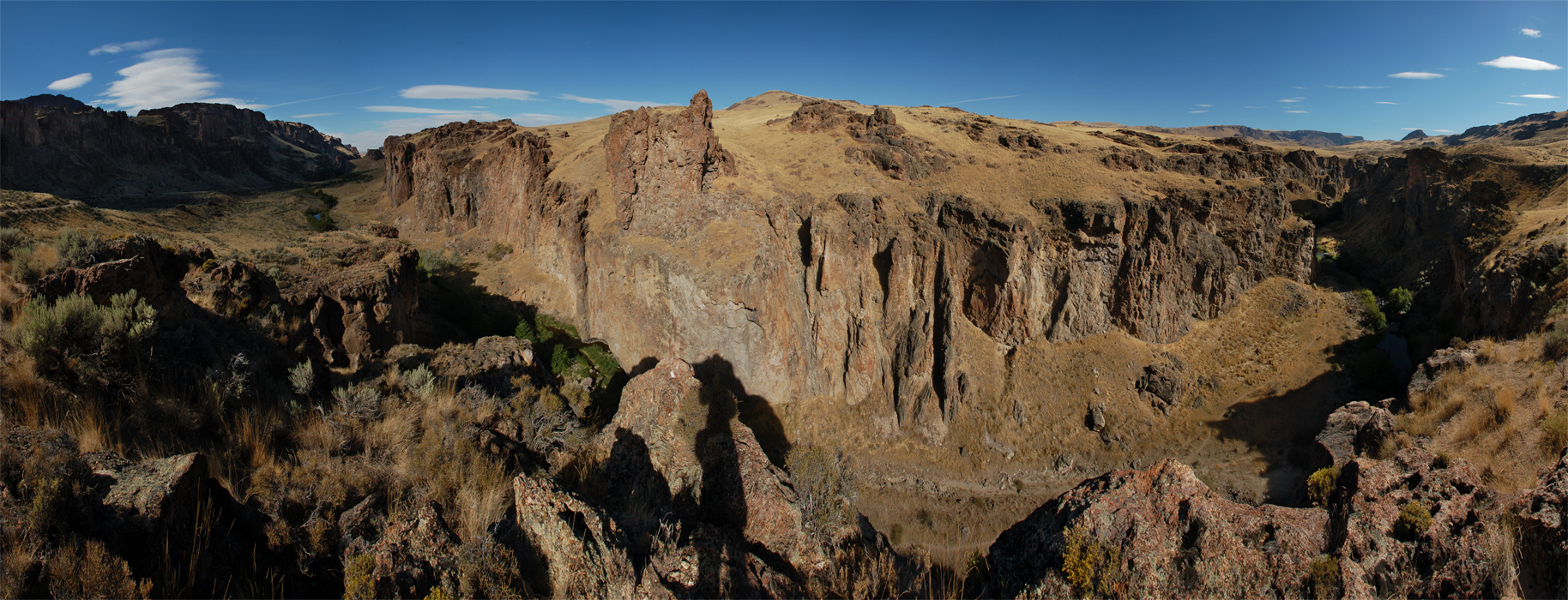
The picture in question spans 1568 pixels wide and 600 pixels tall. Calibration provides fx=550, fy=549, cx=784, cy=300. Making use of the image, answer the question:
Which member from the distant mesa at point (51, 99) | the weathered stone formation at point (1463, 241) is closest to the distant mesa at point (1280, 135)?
the weathered stone formation at point (1463, 241)

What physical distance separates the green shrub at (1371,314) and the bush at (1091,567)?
111ft

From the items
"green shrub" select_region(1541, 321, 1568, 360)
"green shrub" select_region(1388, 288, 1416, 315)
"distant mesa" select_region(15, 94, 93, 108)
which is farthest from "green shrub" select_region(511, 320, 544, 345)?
"distant mesa" select_region(15, 94, 93, 108)

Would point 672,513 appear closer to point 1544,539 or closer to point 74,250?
point 1544,539

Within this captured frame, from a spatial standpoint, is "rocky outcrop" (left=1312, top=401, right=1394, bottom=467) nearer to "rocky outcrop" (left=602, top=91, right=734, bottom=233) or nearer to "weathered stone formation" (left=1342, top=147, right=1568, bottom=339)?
"weathered stone formation" (left=1342, top=147, right=1568, bottom=339)

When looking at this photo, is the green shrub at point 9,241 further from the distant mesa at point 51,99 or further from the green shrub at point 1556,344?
the distant mesa at point 51,99

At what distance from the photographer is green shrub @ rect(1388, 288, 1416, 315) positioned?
29719 mm

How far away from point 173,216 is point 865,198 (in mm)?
51271

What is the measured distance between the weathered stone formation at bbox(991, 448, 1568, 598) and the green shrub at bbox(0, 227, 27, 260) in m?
14.5

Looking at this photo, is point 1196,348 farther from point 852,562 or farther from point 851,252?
point 852,562

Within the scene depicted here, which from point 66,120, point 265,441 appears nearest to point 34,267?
point 265,441

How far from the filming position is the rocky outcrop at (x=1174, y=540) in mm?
4977

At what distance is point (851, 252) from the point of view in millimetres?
24109

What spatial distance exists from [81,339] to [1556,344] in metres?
25.7

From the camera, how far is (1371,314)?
2744 cm
